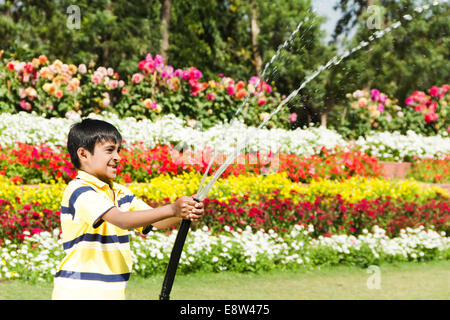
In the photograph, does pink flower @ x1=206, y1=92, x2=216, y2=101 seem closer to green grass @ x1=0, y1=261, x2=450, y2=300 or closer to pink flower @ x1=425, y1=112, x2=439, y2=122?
pink flower @ x1=425, y1=112, x2=439, y2=122

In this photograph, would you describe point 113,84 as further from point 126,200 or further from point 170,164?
point 126,200

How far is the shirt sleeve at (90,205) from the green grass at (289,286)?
252 centimetres

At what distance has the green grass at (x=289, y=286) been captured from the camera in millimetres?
4734

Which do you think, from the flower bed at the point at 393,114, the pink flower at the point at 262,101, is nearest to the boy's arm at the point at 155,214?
the pink flower at the point at 262,101

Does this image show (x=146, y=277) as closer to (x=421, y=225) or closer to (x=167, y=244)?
(x=167, y=244)

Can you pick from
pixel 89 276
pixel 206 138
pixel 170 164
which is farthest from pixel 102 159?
pixel 206 138

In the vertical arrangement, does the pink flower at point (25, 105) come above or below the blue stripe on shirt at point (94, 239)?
above

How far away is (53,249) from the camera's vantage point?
5.34 m

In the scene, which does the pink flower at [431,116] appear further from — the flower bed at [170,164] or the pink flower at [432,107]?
the flower bed at [170,164]

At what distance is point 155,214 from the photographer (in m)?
2.08

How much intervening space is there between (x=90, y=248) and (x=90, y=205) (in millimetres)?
178

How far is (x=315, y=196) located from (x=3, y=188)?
365 centimetres

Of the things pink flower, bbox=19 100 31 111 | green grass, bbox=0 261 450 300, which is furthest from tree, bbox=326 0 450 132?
green grass, bbox=0 261 450 300

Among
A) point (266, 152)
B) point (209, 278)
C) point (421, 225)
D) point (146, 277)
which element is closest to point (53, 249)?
point (146, 277)
